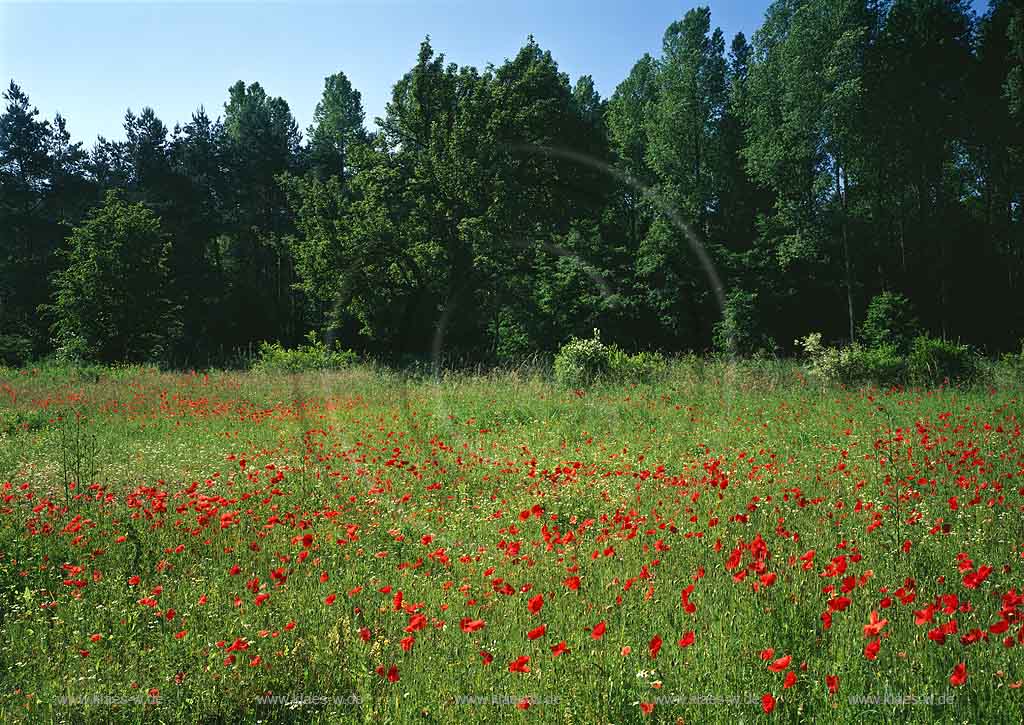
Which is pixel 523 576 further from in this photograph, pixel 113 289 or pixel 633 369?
pixel 113 289

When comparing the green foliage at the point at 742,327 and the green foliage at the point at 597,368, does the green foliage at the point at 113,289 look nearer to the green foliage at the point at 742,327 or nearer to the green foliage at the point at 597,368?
the green foliage at the point at 597,368

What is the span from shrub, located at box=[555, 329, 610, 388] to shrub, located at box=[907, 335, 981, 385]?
703cm

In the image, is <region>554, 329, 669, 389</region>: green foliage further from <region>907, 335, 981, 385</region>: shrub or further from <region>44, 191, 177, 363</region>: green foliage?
<region>44, 191, 177, 363</region>: green foliage

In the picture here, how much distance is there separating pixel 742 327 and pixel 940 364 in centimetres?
1486

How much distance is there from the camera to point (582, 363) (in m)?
15.6

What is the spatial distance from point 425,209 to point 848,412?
63.0 ft

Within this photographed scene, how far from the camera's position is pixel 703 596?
12.6ft

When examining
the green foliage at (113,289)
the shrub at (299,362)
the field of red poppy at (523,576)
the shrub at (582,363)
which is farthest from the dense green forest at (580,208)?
the field of red poppy at (523,576)

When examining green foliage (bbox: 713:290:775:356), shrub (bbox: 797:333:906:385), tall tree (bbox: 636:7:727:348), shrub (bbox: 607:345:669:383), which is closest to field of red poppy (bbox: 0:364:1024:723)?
shrub (bbox: 797:333:906:385)

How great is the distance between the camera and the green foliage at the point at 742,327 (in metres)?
29.0

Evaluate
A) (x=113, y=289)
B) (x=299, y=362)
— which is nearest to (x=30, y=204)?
(x=113, y=289)

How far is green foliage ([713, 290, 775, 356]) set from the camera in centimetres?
2897

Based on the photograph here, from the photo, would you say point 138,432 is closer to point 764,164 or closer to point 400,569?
point 400,569

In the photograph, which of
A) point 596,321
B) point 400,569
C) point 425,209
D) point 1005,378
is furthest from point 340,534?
point 596,321
